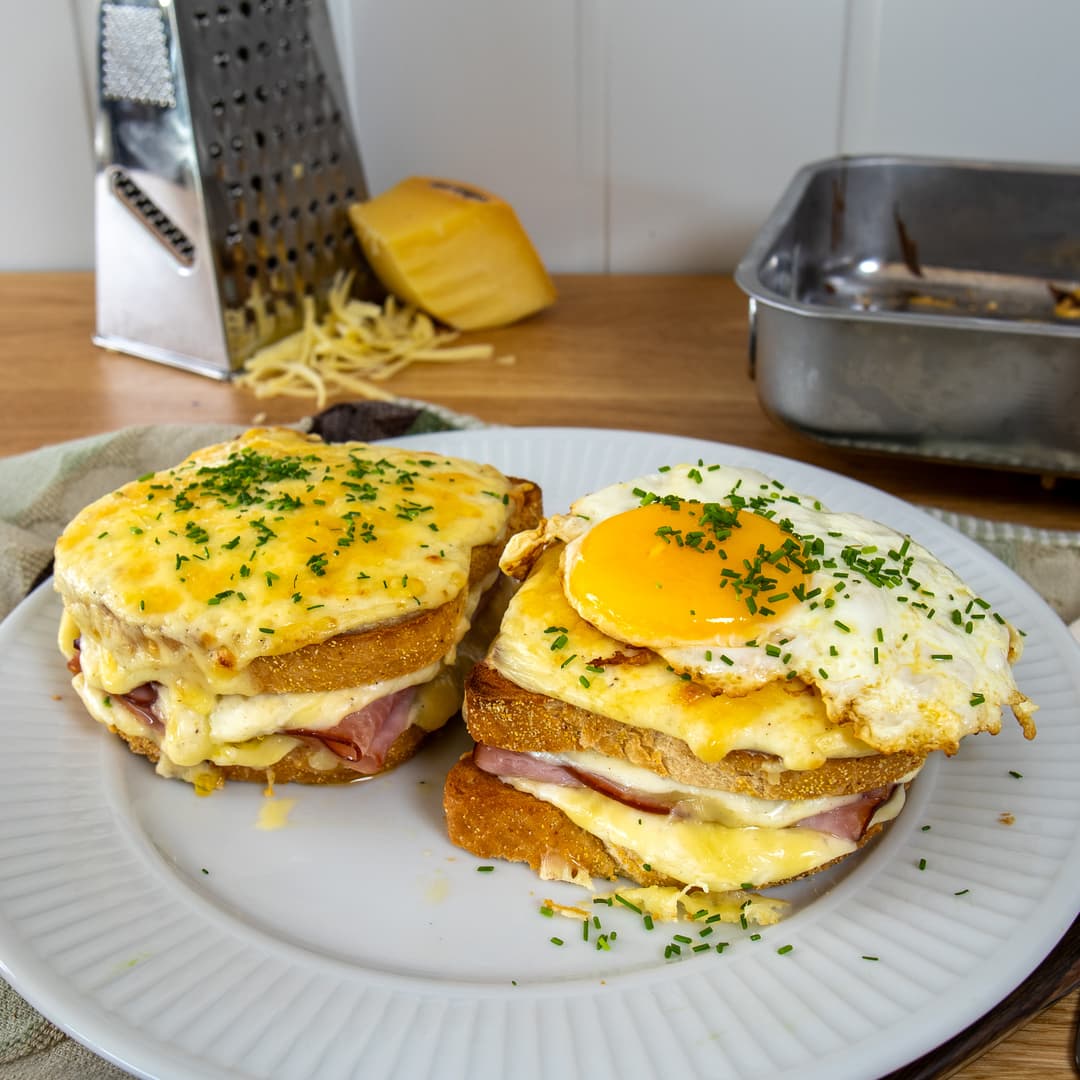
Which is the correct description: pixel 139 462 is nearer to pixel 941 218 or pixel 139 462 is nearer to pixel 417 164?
pixel 417 164

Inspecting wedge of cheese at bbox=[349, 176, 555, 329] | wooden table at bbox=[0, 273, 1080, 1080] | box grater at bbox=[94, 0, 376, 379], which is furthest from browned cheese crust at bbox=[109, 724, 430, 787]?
wedge of cheese at bbox=[349, 176, 555, 329]

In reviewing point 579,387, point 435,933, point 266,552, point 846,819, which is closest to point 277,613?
point 266,552

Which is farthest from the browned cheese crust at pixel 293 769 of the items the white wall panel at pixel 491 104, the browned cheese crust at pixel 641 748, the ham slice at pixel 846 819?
the white wall panel at pixel 491 104

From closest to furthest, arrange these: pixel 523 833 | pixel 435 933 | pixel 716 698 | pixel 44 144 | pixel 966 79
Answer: pixel 716 698
pixel 435 933
pixel 523 833
pixel 966 79
pixel 44 144

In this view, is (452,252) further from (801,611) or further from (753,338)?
(801,611)

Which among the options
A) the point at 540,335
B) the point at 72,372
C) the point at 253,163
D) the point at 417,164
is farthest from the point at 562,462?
the point at 417,164

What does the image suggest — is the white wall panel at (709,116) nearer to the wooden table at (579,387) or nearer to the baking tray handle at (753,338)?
the wooden table at (579,387)
